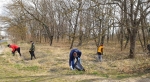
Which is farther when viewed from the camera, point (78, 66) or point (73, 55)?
point (78, 66)

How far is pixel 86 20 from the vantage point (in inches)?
1105

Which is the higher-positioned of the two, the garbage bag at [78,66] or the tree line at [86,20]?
the tree line at [86,20]

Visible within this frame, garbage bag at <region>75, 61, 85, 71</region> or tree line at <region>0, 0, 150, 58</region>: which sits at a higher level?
tree line at <region>0, 0, 150, 58</region>

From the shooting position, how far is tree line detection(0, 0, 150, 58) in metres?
15.3

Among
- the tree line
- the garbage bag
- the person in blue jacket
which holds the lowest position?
the garbage bag

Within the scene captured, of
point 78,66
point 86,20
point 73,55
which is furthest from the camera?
point 86,20

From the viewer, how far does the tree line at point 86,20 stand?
50.2ft

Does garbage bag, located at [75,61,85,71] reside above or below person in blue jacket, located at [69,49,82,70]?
below

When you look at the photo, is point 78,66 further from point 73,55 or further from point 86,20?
point 86,20

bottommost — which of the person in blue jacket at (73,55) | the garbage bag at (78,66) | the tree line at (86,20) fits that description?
the garbage bag at (78,66)

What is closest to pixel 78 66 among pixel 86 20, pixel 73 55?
pixel 73 55

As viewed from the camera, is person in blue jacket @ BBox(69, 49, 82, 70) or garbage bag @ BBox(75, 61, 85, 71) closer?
person in blue jacket @ BBox(69, 49, 82, 70)

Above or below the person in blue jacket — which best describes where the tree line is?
above

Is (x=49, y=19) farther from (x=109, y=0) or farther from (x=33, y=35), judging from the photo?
(x=109, y=0)
